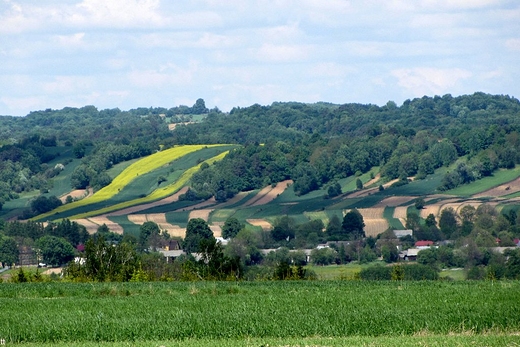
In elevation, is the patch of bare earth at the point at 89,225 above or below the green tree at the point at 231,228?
above

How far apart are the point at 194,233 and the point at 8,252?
24.5 metres

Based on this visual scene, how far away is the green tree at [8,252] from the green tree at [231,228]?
2806 centimetres

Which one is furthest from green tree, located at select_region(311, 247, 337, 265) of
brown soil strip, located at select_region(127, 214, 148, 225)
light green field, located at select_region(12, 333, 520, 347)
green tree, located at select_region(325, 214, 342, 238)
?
light green field, located at select_region(12, 333, 520, 347)

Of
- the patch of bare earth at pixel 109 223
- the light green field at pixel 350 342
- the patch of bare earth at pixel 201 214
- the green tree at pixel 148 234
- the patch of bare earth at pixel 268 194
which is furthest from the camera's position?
the patch of bare earth at pixel 268 194

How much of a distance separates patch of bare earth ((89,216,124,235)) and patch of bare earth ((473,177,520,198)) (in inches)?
2171

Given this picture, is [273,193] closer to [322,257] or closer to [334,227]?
[334,227]

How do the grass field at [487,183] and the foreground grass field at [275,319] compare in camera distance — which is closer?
the foreground grass field at [275,319]

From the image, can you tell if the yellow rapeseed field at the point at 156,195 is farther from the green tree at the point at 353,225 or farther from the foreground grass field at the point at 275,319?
the foreground grass field at the point at 275,319

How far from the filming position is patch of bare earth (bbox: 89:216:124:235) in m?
145

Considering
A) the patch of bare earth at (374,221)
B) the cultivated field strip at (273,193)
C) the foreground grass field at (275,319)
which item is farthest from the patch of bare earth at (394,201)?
the foreground grass field at (275,319)

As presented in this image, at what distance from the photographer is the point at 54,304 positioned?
35875 millimetres

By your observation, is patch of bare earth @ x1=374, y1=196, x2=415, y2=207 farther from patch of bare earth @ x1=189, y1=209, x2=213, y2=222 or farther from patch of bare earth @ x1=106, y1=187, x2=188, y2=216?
patch of bare earth @ x1=106, y1=187, x2=188, y2=216

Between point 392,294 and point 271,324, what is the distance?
7.71 meters

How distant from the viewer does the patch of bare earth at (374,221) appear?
467ft
